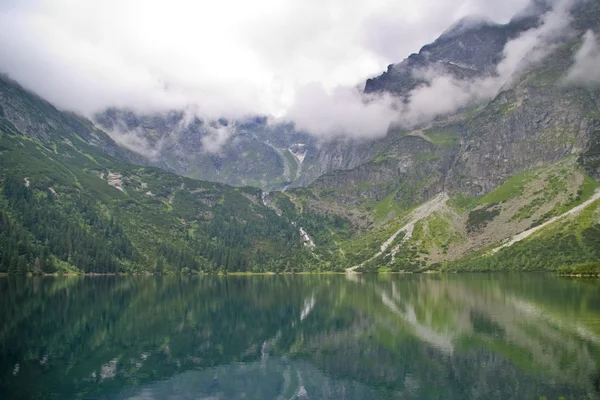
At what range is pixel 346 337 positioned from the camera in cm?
8112

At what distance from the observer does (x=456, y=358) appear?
63281 millimetres

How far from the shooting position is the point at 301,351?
2844 inches

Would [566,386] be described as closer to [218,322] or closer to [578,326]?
[578,326]

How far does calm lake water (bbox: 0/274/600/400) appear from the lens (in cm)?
5075

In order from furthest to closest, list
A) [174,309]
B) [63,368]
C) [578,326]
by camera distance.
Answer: [174,309] < [578,326] < [63,368]

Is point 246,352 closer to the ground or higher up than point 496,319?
closer to the ground

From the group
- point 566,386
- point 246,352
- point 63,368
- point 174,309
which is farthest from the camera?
point 174,309

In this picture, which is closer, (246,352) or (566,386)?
(566,386)

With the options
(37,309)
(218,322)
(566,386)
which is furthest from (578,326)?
(37,309)

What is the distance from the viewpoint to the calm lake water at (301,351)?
50.8m

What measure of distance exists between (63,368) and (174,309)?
5929 centimetres

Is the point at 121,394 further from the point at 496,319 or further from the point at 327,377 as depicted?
the point at 496,319

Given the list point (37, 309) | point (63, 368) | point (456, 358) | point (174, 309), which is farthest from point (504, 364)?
point (37, 309)

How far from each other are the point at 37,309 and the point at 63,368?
165ft
